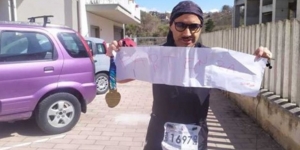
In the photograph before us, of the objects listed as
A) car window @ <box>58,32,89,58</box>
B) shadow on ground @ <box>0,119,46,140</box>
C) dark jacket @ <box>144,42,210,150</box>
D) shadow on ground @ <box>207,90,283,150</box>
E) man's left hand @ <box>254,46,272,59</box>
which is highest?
car window @ <box>58,32,89,58</box>

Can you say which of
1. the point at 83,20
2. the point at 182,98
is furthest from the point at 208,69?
the point at 83,20

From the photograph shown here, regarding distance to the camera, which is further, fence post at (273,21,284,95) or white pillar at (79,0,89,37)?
white pillar at (79,0,89,37)

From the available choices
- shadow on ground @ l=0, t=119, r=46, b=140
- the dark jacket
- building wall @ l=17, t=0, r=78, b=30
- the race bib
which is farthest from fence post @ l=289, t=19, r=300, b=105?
building wall @ l=17, t=0, r=78, b=30

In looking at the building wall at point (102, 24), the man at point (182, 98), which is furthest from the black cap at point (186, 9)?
the building wall at point (102, 24)

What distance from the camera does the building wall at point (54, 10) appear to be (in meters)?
11.4

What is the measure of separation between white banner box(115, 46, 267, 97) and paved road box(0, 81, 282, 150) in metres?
2.31

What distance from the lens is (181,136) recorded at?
6.74 ft

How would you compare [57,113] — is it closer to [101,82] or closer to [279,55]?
[279,55]

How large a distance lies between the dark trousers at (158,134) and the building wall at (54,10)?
1003 centimetres

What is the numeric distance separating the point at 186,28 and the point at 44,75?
314 cm

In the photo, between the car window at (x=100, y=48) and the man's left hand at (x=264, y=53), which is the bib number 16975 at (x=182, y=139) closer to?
the man's left hand at (x=264, y=53)

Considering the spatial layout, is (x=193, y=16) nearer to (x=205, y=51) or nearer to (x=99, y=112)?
(x=205, y=51)

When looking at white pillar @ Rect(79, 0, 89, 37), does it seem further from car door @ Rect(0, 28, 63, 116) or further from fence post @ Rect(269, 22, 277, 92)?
fence post @ Rect(269, 22, 277, 92)

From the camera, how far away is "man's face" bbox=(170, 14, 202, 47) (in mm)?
1991
